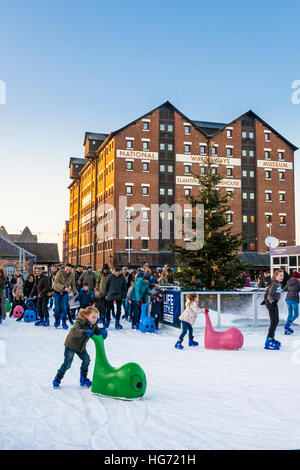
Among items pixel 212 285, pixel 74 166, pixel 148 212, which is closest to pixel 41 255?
pixel 74 166

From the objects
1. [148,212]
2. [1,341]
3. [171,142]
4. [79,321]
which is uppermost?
[171,142]

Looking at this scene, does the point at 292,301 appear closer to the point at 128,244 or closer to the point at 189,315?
the point at 189,315

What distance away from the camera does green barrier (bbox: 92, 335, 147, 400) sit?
18.9 feet

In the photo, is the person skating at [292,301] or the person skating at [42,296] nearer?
the person skating at [292,301]

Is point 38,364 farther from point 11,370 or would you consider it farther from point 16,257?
point 16,257

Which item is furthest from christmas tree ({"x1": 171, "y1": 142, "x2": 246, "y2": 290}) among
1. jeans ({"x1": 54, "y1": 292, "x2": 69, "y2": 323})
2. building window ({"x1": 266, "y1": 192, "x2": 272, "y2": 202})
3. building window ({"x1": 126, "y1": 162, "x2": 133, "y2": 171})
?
building window ({"x1": 266, "y1": 192, "x2": 272, "y2": 202})

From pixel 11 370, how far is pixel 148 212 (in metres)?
40.3

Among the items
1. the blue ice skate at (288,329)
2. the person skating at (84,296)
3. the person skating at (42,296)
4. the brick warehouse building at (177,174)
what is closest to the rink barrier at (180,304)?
the blue ice skate at (288,329)

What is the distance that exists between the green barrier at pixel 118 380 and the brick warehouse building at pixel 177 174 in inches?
1548

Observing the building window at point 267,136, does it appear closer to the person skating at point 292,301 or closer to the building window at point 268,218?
the building window at point 268,218

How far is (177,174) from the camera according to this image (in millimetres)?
49188

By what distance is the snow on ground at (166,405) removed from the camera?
4.26 metres

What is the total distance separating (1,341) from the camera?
10.9 m

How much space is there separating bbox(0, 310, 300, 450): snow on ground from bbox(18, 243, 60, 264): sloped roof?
53317 mm
